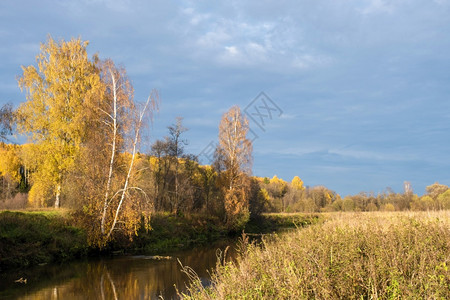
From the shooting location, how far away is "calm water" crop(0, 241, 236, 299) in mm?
10781

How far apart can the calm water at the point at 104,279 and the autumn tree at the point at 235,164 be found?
15.8 metres

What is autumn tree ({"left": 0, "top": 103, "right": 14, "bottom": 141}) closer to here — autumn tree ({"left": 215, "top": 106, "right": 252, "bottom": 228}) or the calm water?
the calm water

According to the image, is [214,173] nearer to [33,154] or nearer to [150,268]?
[33,154]

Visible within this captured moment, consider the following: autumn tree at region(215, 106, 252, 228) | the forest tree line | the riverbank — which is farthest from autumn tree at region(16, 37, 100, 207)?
autumn tree at region(215, 106, 252, 228)

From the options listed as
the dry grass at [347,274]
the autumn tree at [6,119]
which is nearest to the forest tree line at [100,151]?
the autumn tree at [6,119]

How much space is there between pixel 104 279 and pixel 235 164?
874 inches

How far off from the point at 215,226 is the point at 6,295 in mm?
23638

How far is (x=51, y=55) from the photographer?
25.0 m

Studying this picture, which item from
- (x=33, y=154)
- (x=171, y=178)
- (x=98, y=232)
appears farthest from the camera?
(x=171, y=178)

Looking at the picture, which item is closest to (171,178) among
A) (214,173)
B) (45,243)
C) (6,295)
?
(214,173)

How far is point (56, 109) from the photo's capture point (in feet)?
79.3

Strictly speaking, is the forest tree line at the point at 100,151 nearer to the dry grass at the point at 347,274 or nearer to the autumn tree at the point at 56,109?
the autumn tree at the point at 56,109

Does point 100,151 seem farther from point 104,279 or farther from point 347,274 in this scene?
point 347,274

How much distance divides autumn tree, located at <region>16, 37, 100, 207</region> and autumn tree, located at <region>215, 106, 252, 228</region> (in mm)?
14182
